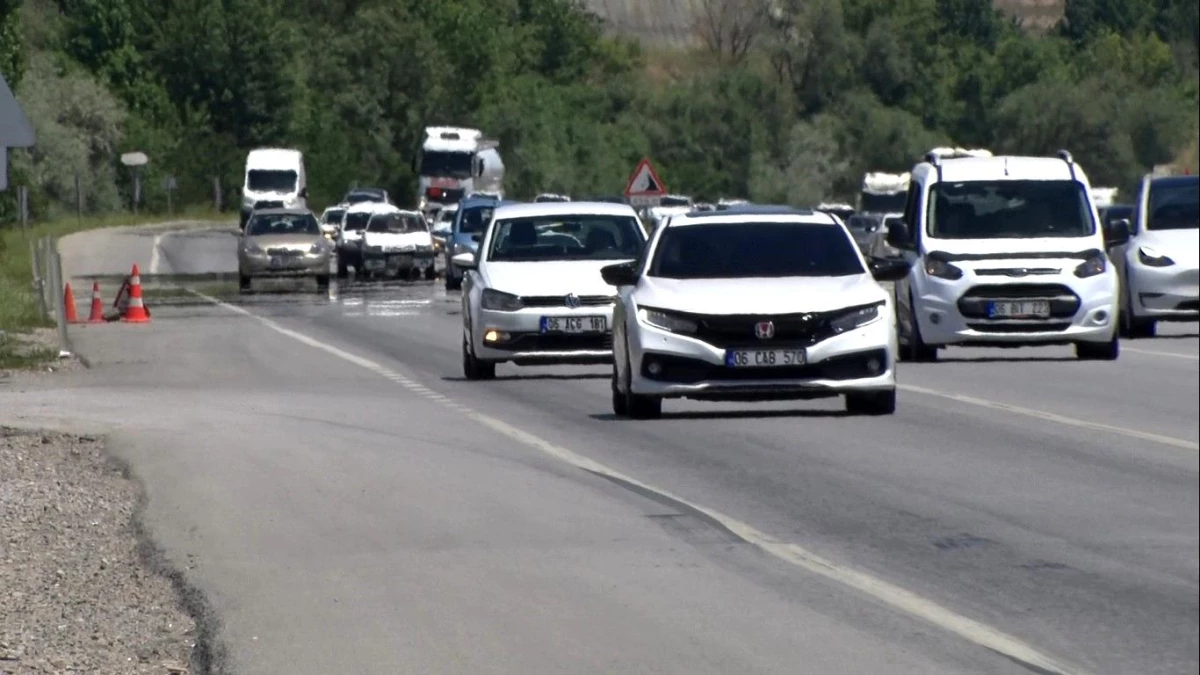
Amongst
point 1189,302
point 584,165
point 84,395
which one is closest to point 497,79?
point 584,165

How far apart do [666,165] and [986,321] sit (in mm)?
77567

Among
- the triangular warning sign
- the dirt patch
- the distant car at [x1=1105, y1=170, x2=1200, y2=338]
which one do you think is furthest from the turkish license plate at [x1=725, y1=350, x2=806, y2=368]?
the triangular warning sign

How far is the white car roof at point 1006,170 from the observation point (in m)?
24.1

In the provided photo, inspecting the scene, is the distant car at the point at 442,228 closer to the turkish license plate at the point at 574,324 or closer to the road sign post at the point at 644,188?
the road sign post at the point at 644,188

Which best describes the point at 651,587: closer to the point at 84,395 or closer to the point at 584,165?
the point at 84,395

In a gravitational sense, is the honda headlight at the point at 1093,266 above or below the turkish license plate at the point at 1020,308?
above

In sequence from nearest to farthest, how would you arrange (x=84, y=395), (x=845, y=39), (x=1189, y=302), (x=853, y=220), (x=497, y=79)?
1. (x=845, y=39)
2. (x=84, y=395)
3. (x=1189, y=302)
4. (x=853, y=220)
5. (x=497, y=79)

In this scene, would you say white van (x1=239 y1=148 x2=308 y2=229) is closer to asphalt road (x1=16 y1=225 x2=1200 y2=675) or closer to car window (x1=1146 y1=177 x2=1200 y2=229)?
car window (x1=1146 y1=177 x2=1200 y2=229)

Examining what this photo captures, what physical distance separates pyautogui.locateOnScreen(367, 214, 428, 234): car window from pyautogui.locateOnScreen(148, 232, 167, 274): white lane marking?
6.18 m

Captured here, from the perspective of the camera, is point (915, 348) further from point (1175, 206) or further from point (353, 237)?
point (353, 237)

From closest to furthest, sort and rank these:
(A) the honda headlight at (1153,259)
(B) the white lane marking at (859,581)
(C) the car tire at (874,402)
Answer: (B) the white lane marking at (859,581) < (C) the car tire at (874,402) < (A) the honda headlight at (1153,259)

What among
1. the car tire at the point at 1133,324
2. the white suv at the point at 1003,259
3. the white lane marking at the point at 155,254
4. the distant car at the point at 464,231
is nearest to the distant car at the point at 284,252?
the distant car at the point at 464,231

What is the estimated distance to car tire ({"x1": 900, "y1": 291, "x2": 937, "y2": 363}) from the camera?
2348 centimetres

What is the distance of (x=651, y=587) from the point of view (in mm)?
10484
